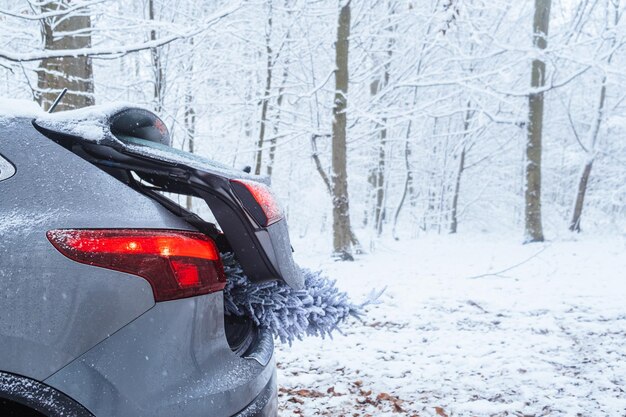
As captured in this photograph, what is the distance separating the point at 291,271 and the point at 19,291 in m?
1.02

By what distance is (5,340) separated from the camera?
4.35 feet

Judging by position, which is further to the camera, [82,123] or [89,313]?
[82,123]

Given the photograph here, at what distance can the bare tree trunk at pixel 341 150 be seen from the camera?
1030 cm

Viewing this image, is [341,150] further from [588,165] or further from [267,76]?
[588,165]

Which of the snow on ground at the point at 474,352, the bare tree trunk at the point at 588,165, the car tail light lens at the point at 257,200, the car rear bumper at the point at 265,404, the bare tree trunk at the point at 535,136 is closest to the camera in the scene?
the car rear bumper at the point at 265,404

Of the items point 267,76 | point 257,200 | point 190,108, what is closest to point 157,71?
point 190,108

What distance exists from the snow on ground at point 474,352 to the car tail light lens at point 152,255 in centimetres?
201

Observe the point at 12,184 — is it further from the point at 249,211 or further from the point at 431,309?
the point at 431,309

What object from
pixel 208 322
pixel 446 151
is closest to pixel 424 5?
pixel 446 151

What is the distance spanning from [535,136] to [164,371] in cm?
1300

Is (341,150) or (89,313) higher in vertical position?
(341,150)

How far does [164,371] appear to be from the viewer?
141 centimetres

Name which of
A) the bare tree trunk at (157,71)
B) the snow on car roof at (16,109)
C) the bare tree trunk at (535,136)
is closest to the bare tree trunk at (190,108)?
the bare tree trunk at (157,71)

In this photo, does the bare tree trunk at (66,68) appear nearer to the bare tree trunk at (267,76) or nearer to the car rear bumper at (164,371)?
the car rear bumper at (164,371)
